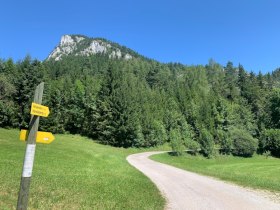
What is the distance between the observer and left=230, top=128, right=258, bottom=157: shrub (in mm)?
63325

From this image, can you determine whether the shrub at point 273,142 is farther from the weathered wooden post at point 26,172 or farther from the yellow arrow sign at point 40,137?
the weathered wooden post at point 26,172

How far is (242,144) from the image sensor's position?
6319 cm

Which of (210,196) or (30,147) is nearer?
(30,147)

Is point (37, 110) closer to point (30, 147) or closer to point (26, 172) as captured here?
point (30, 147)

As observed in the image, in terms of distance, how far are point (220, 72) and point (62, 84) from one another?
101m

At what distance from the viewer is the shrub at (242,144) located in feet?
208

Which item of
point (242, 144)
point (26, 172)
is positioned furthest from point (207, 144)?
point (26, 172)

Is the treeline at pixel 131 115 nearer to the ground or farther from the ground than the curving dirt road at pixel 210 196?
farther from the ground

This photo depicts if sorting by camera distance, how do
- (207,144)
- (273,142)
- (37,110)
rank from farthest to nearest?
(273,142)
(207,144)
(37,110)

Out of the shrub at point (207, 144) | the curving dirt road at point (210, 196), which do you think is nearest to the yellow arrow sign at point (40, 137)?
the curving dirt road at point (210, 196)

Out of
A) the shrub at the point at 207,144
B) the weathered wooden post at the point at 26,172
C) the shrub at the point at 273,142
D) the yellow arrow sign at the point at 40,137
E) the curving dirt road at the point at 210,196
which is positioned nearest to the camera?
the weathered wooden post at the point at 26,172

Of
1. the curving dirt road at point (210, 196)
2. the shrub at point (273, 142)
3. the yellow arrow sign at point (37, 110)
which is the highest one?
the yellow arrow sign at point (37, 110)

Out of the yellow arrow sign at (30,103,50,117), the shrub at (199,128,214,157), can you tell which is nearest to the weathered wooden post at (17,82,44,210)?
the yellow arrow sign at (30,103,50,117)

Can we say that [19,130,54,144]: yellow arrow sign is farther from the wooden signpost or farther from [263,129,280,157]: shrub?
[263,129,280,157]: shrub
